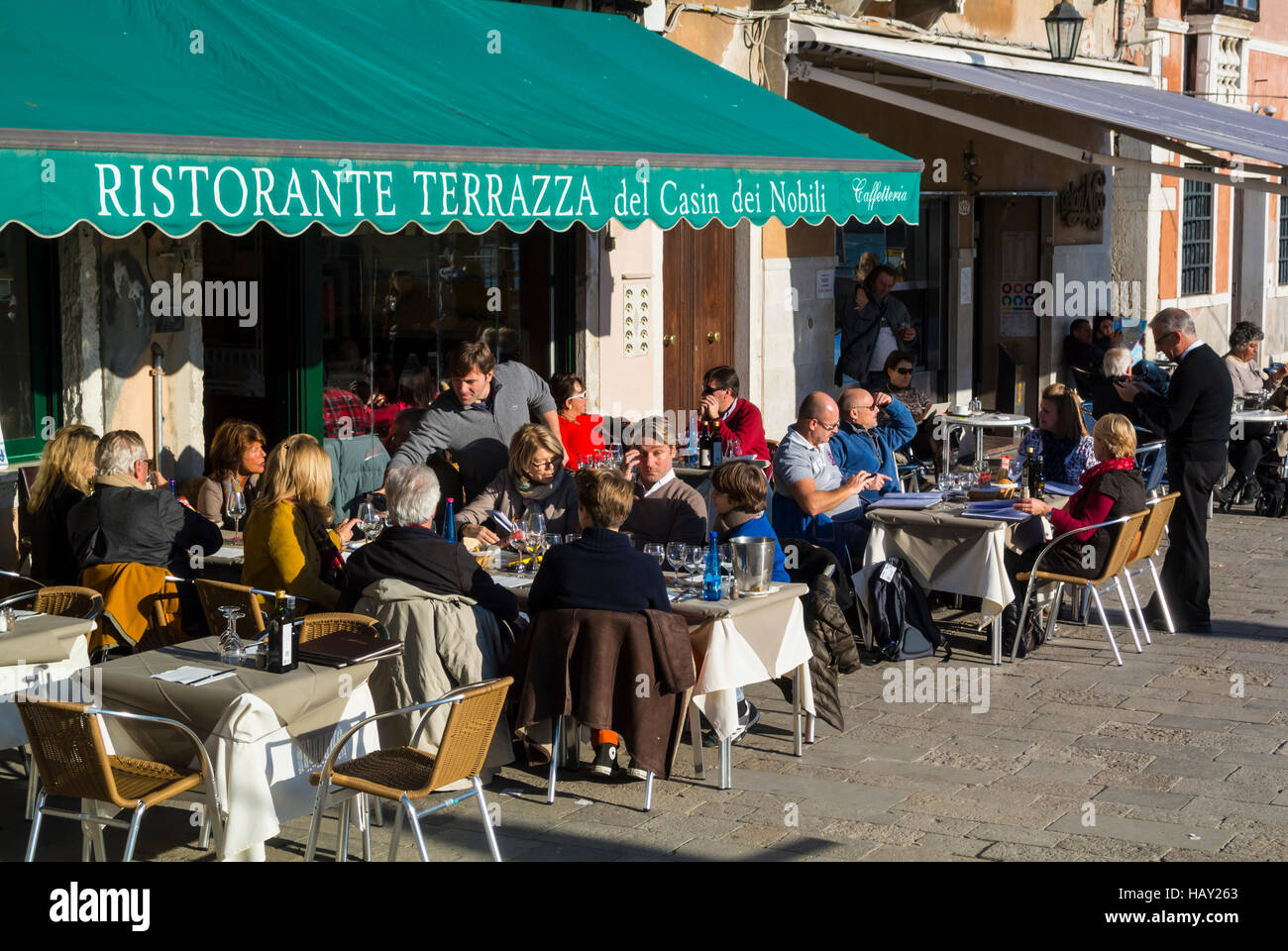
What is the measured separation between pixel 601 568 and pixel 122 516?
2177 millimetres

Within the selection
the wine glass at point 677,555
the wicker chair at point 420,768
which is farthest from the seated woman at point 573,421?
the wicker chair at point 420,768

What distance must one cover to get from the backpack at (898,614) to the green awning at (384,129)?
2076 millimetres

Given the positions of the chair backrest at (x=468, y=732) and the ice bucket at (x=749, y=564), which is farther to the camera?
the ice bucket at (x=749, y=564)

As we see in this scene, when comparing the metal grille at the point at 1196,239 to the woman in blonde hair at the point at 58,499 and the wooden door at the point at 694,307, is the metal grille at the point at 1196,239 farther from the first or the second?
the woman in blonde hair at the point at 58,499

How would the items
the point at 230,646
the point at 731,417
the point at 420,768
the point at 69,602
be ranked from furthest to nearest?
the point at 731,417
the point at 69,602
the point at 230,646
the point at 420,768

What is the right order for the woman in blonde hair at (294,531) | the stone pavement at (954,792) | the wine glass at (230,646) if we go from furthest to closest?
1. the woman in blonde hair at (294,531)
2. the stone pavement at (954,792)
3. the wine glass at (230,646)

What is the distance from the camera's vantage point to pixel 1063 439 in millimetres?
9742

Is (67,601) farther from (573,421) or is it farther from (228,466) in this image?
(573,421)

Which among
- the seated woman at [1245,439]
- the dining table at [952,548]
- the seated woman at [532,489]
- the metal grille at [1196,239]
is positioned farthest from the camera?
the metal grille at [1196,239]

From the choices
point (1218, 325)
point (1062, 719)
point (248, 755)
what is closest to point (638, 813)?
point (248, 755)

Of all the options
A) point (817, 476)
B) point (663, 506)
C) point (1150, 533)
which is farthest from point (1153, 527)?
point (663, 506)

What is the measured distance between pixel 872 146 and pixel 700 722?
4884 millimetres

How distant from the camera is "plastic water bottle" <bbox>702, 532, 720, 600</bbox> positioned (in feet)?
21.7

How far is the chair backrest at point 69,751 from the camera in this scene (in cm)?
492
